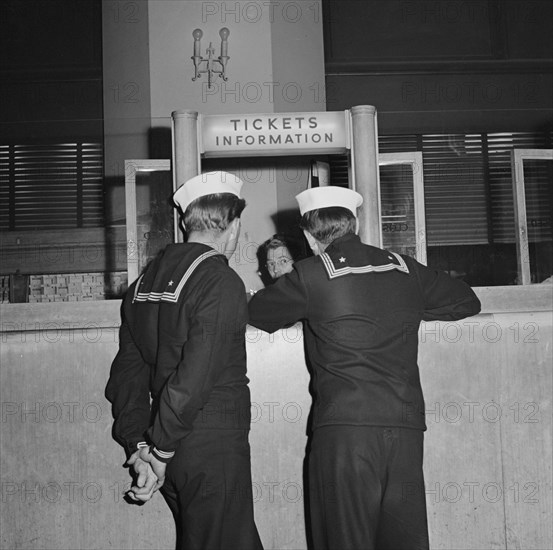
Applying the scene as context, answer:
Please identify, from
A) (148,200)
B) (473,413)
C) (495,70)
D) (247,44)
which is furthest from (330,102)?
(473,413)

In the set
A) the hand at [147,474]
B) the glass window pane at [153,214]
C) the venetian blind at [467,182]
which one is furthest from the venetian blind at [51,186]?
the hand at [147,474]

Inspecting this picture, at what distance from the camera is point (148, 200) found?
448 cm

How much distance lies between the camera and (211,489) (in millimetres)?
1527

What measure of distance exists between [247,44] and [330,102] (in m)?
1.25

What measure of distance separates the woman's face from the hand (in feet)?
7.48

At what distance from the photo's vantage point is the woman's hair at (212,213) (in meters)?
1.68

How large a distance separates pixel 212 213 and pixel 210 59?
3.92m

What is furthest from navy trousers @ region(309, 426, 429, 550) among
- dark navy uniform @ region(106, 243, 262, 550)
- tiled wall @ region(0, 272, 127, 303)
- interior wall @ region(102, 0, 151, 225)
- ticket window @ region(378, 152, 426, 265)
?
tiled wall @ region(0, 272, 127, 303)

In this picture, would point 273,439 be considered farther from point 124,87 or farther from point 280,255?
point 124,87

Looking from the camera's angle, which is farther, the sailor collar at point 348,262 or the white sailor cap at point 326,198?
the white sailor cap at point 326,198

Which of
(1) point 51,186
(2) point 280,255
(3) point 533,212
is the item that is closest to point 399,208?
(2) point 280,255

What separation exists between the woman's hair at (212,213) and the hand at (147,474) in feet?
1.84

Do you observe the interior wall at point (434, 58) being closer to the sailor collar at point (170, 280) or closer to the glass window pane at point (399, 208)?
the glass window pane at point (399, 208)

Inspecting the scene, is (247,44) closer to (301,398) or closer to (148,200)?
(148,200)
